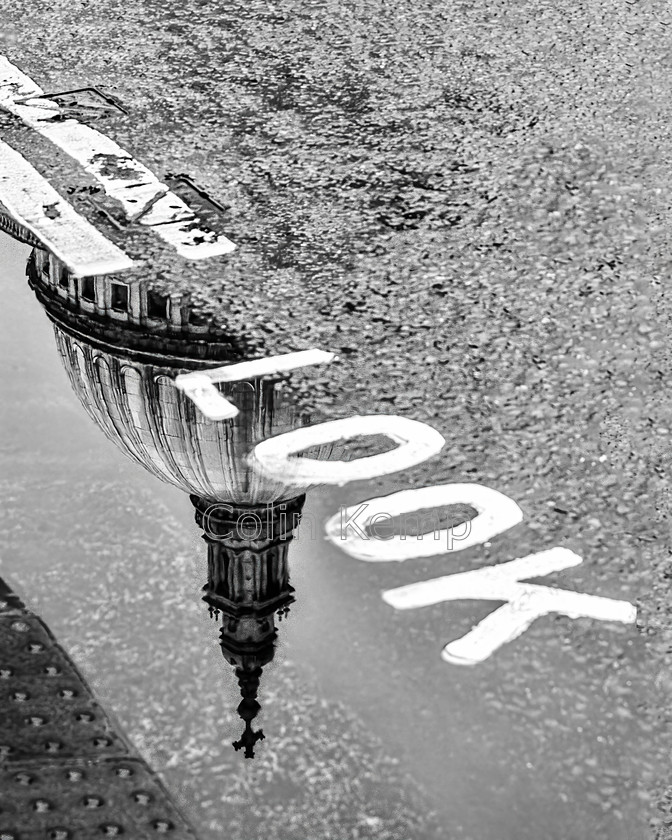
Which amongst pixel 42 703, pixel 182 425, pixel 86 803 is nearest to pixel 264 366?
pixel 182 425

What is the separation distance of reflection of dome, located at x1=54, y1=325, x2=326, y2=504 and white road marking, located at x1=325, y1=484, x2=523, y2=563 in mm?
304

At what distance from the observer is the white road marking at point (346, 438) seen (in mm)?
6543

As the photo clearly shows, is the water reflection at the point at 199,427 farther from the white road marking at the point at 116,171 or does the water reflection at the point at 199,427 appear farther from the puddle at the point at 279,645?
the white road marking at the point at 116,171

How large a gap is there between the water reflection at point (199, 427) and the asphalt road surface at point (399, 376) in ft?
0.30

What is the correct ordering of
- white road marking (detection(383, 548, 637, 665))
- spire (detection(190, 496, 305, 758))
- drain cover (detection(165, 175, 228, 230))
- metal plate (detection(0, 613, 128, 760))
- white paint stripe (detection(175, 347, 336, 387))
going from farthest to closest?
drain cover (detection(165, 175, 228, 230))
white paint stripe (detection(175, 347, 336, 387))
white road marking (detection(383, 548, 637, 665))
spire (detection(190, 496, 305, 758))
metal plate (detection(0, 613, 128, 760))

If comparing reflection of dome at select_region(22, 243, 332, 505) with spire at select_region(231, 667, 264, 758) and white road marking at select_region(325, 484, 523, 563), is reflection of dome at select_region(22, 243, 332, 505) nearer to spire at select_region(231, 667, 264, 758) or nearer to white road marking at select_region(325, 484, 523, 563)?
white road marking at select_region(325, 484, 523, 563)

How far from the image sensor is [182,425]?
722 cm

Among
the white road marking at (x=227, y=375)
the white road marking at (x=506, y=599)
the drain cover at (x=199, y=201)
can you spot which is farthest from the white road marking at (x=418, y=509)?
the drain cover at (x=199, y=201)

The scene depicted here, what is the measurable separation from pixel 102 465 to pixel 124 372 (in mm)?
1463

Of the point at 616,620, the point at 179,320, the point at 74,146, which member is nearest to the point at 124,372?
the point at 179,320

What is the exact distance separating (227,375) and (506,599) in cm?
188

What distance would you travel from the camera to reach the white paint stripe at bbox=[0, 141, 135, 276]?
26.8 feet

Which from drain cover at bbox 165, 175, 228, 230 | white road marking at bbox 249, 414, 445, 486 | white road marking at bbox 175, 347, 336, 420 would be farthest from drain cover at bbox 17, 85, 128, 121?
white road marking at bbox 249, 414, 445, 486

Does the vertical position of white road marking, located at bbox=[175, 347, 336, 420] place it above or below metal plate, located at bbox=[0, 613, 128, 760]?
above
